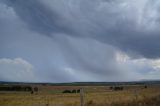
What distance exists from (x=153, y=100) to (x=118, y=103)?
12.6ft

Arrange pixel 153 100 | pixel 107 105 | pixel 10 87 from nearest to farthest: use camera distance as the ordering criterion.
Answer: pixel 107 105
pixel 153 100
pixel 10 87

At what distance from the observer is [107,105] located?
764 inches

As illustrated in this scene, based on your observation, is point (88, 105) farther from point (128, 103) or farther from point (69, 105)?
point (128, 103)

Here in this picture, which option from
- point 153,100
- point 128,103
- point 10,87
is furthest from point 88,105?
point 10,87

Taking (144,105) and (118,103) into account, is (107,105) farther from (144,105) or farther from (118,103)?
(144,105)

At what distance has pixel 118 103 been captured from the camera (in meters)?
20.1

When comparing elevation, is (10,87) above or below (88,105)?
above

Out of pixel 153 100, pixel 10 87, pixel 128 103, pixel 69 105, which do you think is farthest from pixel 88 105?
pixel 10 87

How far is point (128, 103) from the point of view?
2036cm

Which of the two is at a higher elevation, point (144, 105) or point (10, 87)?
point (10, 87)

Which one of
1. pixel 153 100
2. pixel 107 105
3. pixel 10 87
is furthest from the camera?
pixel 10 87

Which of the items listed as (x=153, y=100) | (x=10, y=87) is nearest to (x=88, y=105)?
(x=153, y=100)

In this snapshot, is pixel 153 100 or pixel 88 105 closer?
pixel 88 105

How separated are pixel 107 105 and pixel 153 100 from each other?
4.90 meters
